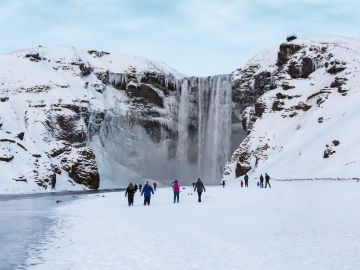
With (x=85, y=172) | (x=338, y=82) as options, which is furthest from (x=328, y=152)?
(x=85, y=172)

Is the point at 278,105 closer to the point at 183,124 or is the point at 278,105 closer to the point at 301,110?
the point at 301,110

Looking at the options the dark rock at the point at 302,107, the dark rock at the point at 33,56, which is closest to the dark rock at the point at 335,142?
the dark rock at the point at 302,107

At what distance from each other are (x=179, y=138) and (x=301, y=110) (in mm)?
28132

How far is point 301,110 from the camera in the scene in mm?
80688

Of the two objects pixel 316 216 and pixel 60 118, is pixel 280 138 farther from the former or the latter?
pixel 316 216

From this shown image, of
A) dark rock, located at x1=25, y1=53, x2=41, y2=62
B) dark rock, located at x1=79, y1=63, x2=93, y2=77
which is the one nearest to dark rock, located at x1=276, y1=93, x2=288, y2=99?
dark rock, located at x1=79, y1=63, x2=93, y2=77

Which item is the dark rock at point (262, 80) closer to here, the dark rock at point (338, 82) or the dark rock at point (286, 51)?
the dark rock at point (286, 51)

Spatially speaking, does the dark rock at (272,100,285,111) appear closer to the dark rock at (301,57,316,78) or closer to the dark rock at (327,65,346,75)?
the dark rock at (301,57,316,78)

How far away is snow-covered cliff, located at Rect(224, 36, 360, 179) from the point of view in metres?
62.1

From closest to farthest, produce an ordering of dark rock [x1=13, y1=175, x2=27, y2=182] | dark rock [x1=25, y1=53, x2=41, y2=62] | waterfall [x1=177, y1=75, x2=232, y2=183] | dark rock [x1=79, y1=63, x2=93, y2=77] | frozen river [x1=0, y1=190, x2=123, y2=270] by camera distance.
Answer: frozen river [x1=0, y1=190, x2=123, y2=270] → dark rock [x1=13, y1=175, x2=27, y2=182] → waterfall [x1=177, y1=75, x2=232, y2=183] → dark rock [x1=25, y1=53, x2=41, y2=62] → dark rock [x1=79, y1=63, x2=93, y2=77]

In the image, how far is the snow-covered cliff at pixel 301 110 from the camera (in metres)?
62.1

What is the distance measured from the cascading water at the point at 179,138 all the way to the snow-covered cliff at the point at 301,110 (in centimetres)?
485

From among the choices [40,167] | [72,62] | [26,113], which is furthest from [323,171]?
[72,62]

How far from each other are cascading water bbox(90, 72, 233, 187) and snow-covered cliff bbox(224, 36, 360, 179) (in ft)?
15.9
